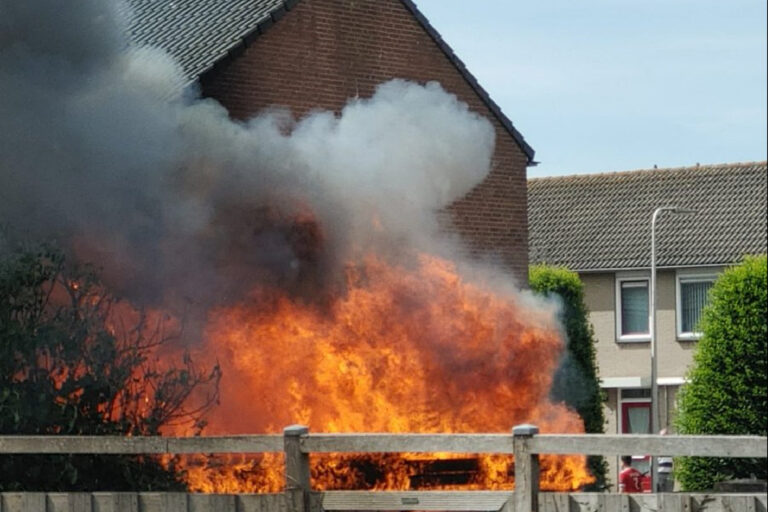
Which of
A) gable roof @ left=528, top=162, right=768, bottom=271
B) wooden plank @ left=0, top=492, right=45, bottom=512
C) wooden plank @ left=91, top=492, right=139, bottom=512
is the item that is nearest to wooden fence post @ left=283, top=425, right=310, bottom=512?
wooden plank @ left=91, top=492, right=139, bottom=512

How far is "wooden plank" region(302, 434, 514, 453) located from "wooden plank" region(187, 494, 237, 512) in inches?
24.7

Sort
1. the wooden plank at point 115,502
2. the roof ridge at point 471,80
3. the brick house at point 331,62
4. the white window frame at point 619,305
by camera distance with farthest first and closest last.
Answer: the white window frame at point 619,305, the roof ridge at point 471,80, the brick house at point 331,62, the wooden plank at point 115,502

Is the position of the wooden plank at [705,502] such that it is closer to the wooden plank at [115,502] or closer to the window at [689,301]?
the wooden plank at [115,502]

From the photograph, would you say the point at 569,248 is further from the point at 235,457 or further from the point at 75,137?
the point at 235,457

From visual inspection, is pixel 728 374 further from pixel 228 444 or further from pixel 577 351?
pixel 228 444

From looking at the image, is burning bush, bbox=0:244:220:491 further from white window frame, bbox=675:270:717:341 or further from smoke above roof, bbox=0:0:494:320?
white window frame, bbox=675:270:717:341

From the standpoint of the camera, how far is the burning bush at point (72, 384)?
11.8 meters

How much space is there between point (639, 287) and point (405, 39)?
61.2ft

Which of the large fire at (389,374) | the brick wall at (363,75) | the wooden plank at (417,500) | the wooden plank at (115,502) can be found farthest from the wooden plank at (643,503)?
the brick wall at (363,75)

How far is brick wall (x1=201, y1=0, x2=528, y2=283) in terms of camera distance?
846 inches

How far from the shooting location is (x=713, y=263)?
39250 mm

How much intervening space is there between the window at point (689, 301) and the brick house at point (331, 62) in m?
15.0

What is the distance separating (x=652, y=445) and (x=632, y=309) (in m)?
33.3

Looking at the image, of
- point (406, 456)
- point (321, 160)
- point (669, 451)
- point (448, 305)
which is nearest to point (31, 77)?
point (321, 160)
